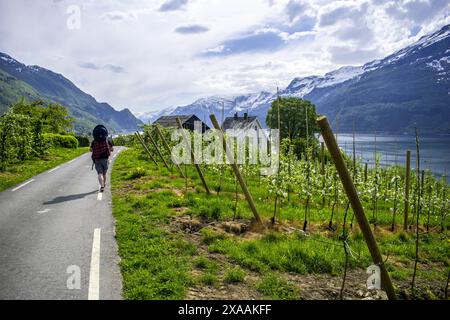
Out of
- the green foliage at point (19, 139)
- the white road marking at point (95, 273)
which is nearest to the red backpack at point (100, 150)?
the white road marking at point (95, 273)

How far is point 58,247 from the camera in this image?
685 cm

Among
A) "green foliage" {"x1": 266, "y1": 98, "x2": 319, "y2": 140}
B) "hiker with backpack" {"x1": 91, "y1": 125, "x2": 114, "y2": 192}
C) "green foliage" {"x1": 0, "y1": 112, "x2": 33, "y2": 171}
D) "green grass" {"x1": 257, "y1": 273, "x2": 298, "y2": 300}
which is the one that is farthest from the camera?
"green foliage" {"x1": 266, "y1": 98, "x2": 319, "y2": 140}

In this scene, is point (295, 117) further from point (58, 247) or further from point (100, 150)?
point (58, 247)

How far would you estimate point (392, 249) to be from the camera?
867 centimetres

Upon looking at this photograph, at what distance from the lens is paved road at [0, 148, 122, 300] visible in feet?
16.7

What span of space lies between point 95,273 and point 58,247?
184 cm

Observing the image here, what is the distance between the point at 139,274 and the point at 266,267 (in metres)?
2.58

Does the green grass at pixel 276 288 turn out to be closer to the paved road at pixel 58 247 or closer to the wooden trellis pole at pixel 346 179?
the wooden trellis pole at pixel 346 179

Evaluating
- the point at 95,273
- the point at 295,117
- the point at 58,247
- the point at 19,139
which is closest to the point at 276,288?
the point at 95,273

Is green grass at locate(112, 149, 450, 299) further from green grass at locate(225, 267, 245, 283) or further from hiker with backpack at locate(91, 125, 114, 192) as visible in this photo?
hiker with backpack at locate(91, 125, 114, 192)

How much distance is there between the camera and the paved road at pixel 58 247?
5.08 m

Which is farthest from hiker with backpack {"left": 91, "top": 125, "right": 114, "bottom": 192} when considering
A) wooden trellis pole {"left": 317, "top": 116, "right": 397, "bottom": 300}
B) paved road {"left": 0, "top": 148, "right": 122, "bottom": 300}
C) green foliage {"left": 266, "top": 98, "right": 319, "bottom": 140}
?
green foliage {"left": 266, "top": 98, "right": 319, "bottom": 140}

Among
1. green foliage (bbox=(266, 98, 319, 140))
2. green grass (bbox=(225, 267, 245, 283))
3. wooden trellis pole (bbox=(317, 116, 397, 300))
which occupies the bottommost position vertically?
green grass (bbox=(225, 267, 245, 283))
